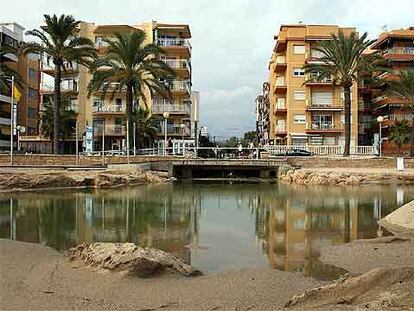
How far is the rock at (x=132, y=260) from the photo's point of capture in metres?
10.4

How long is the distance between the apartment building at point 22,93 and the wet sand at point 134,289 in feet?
204

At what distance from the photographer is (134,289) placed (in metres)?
9.49

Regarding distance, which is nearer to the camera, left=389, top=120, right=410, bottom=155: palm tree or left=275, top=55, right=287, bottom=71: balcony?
left=389, top=120, right=410, bottom=155: palm tree

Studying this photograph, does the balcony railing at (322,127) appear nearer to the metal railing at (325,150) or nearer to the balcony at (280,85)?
the balcony at (280,85)

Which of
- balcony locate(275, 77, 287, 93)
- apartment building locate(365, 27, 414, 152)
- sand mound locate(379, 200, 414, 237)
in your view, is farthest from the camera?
balcony locate(275, 77, 287, 93)

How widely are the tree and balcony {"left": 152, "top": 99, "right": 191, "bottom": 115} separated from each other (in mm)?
10320

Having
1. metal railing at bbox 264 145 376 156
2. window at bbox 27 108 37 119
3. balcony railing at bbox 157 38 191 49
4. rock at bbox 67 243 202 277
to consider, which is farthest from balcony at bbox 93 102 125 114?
rock at bbox 67 243 202 277

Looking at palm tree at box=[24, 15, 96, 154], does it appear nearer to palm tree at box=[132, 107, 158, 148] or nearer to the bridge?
the bridge

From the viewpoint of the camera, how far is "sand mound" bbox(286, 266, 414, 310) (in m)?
6.96

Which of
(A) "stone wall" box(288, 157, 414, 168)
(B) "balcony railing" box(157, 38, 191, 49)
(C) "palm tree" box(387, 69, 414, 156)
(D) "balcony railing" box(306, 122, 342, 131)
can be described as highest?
(B) "balcony railing" box(157, 38, 191, 49)

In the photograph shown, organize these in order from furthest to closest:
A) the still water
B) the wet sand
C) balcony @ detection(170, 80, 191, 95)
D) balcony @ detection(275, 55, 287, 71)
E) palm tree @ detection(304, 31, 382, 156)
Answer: balcony @ detection(275, 55, 287, 71) → balcony @ detection(170, 80, 191, 95) → palm tree @ detection(304, 31, 382, 156) → the still water → the wet sand

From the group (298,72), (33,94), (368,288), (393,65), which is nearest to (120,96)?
(33,94)

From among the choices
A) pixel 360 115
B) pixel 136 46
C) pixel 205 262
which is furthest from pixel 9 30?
pixel 205 262

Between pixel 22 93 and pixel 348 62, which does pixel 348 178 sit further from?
pixel 22 93
